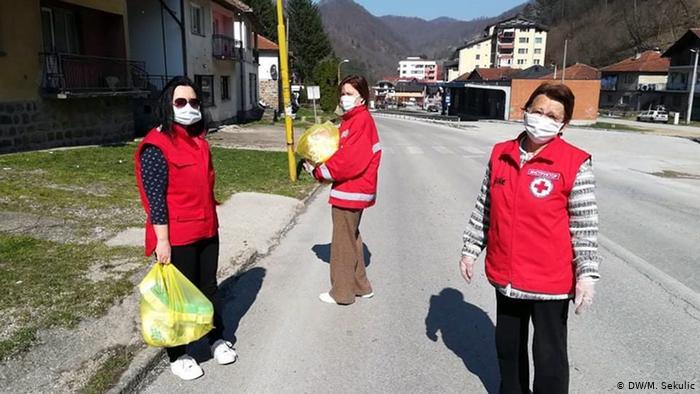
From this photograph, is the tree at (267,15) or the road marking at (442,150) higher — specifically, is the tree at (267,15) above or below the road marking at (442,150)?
above

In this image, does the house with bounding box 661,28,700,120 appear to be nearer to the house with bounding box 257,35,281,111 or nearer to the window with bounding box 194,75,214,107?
the house with bounding box 257,35,281,111

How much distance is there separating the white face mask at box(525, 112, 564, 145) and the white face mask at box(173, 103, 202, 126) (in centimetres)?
205

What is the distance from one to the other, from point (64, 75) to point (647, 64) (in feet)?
268

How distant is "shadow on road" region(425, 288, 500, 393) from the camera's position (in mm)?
3928

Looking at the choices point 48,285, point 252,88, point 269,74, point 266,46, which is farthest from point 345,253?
point 266,46

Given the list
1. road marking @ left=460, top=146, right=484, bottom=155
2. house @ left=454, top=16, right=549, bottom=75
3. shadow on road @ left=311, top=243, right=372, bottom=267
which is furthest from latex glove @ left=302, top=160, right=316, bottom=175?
house @ left=454, top=16, right=549, bottom=75

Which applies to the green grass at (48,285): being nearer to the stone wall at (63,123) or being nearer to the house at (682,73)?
the stone wall at (63,123)

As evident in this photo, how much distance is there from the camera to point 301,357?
408 centimetres

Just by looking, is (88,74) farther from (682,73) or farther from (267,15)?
(682,73)

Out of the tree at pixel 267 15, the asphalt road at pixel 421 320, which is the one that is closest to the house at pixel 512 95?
the tree at pixel 267 15

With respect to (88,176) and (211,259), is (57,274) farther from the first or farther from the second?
(88,176)

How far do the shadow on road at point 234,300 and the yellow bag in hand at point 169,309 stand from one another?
24.1 inches

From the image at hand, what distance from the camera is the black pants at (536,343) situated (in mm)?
2990

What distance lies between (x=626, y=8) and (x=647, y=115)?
2389 inches
